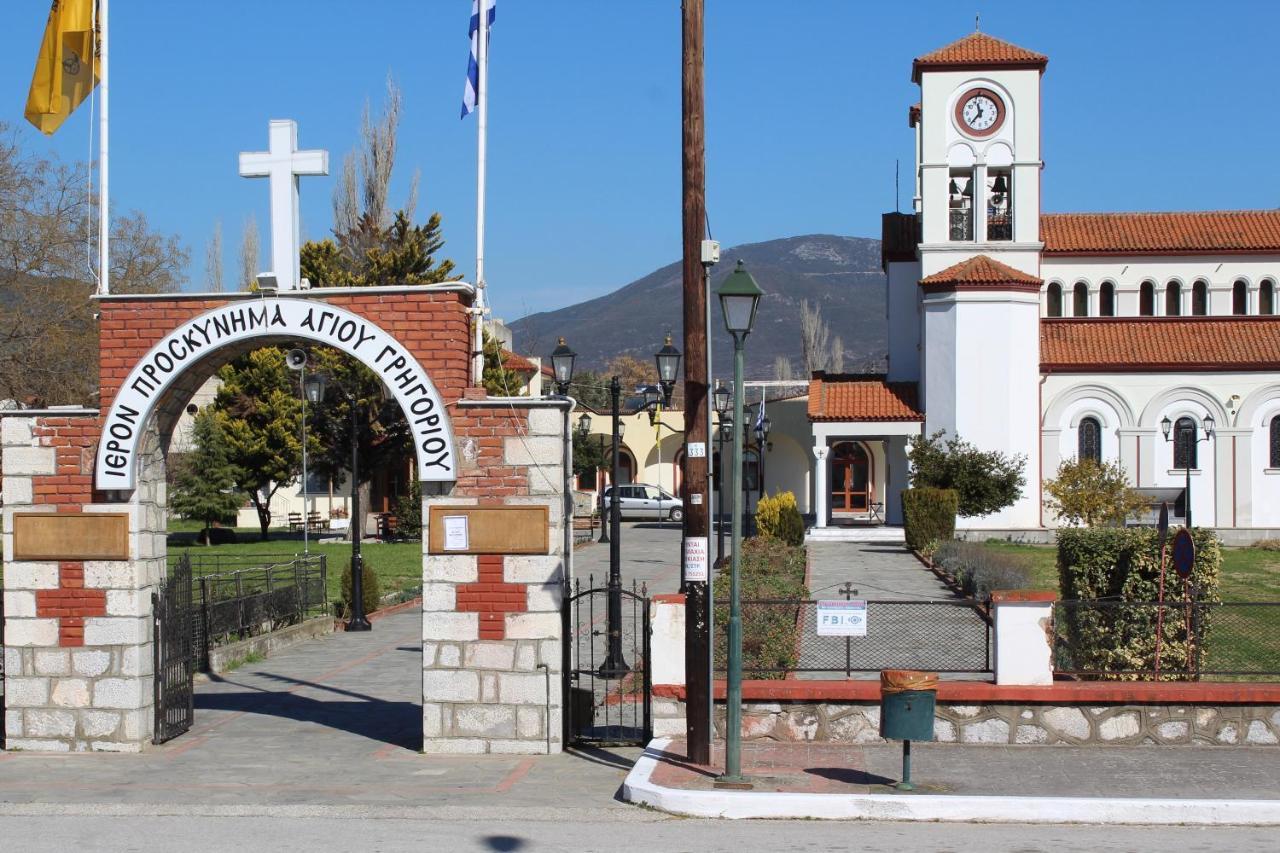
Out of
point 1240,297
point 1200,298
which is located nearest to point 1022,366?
point 1200,298

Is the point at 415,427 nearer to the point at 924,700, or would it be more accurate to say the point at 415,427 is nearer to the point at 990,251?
the point at 924,700

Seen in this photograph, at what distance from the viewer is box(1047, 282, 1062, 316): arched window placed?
170 ft

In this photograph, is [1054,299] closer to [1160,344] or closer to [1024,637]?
[1160,344]

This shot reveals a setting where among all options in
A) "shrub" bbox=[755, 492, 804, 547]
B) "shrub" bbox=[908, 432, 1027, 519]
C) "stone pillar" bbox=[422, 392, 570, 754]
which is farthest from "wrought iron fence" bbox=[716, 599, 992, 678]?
"shrub" bbox=[908, 432, 1027, 519]

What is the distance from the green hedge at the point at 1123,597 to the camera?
532 inches

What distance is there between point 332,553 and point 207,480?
7.61 metres

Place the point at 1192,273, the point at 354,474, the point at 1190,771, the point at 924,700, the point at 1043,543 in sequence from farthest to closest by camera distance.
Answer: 1. the point at 1192,273
2. the point at 1043,543
3. the point at 354,474
4. the point at 1190,771
5. the point at 924,700

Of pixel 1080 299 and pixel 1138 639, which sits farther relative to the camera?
pixel 1080 299

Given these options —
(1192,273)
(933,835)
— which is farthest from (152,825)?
(1192,273)

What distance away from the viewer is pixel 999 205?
1880 inches

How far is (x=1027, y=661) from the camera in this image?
42.2 ft

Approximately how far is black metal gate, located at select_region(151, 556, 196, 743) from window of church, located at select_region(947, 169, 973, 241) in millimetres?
37209

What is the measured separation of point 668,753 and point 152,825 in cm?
434

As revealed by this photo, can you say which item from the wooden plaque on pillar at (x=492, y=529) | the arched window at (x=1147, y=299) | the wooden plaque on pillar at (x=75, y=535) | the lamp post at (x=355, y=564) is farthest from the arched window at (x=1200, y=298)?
the wooden plaque on pillar at (x=75, y=535)
